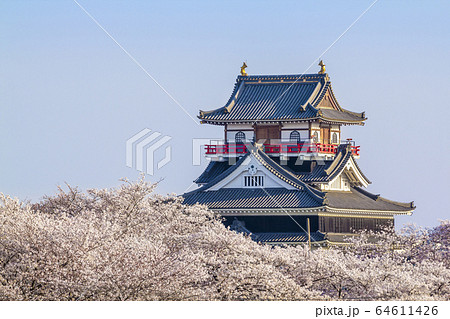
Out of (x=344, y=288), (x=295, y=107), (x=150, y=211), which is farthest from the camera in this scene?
(x=295, y=107)

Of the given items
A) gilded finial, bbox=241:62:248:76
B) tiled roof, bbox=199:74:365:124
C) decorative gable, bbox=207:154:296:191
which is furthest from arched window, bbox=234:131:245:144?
gilded finial, bbox=241:62:248:76

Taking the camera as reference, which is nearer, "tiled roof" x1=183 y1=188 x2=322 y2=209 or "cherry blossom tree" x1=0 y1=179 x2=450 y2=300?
"cherry blossom tree" x1=0 y1=179 x2=450 y2=300

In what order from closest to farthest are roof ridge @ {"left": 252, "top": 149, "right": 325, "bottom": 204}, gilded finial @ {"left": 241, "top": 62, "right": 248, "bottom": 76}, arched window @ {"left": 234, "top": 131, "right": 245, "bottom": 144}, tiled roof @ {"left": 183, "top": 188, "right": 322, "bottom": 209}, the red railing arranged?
roof ridge @ {"left": 252, "top": 149, "right": 325, "bottom": 204}, tiled roof @ {"left": 183, "top": 188, "right": 322, "bottom": 209}, the red railing, arched window @ {"left": 234, "top": 131, "right": 245, "bottom": 144}, gilded finial @ {"left": 241, "top": 62, "right": 248, "bottom": 76}

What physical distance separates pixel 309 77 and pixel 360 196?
8884 mm

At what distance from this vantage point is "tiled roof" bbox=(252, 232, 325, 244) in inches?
2359

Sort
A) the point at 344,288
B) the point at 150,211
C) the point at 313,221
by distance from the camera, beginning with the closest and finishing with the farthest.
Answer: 1. the point at 344,288
2. the point at 150,211
3. the point at 313,221

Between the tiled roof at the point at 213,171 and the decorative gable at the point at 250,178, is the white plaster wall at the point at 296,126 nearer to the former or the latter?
the decorative gable at the point at 250,178

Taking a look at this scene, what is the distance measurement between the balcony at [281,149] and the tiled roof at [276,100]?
1.78m

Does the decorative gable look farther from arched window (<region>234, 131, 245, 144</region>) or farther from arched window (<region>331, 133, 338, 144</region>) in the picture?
arched window (<region>331, 133, 338, 144</region>)

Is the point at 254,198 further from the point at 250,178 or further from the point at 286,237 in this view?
the point at 286,237

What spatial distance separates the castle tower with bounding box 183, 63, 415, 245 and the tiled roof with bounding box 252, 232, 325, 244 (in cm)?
6

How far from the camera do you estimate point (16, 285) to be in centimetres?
3241

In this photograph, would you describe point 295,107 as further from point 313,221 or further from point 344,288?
point 344,288
